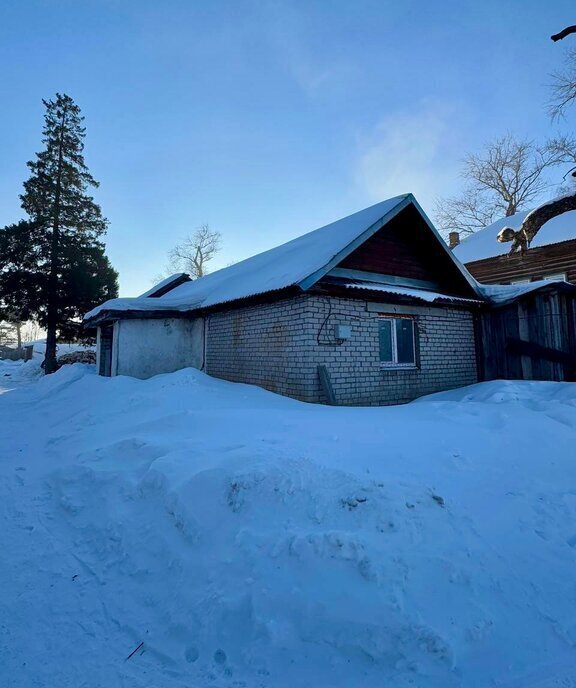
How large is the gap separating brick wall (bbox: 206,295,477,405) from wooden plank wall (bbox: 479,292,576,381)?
0.43 metres

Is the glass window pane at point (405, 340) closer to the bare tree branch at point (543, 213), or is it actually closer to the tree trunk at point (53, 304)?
the bare tree branch at point (543, 213)

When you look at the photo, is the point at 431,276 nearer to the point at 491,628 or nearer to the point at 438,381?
the point at 438,381

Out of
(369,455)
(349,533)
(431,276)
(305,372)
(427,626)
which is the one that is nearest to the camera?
(427,626)

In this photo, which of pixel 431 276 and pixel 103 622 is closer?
pixel 103 622

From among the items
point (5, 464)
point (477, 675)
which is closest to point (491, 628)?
point (477, 675)

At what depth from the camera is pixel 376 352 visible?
8.19 m

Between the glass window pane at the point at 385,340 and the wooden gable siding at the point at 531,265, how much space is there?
8.11m

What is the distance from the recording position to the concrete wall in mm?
11148

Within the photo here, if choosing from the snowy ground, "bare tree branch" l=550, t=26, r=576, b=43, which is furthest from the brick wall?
"bare tree branch" l=550, t=26, r=576, b=43

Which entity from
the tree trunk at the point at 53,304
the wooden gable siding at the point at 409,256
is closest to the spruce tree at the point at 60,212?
the tree trunk at the point at 53,304

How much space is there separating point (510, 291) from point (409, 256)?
8.58ft

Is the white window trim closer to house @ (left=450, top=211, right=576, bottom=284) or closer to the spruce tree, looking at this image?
house @ (left=450, top=211, right=576, bottom=284)

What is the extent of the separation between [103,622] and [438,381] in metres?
8.25

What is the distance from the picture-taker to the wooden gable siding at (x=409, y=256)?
345 inches
